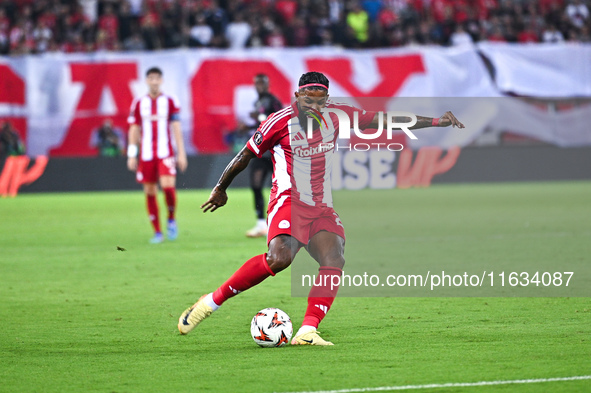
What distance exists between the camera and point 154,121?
12203 mm

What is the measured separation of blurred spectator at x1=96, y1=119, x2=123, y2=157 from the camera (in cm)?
2194

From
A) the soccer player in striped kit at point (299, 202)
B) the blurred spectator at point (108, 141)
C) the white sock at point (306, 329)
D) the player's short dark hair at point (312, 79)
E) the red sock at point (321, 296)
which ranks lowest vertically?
the blurred spectator at point (108, 141)

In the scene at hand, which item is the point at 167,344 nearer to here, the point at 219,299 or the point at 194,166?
the point at 219,299

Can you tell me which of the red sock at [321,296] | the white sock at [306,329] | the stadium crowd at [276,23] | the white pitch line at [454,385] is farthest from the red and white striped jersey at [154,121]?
the stadium crowd at [276,23]

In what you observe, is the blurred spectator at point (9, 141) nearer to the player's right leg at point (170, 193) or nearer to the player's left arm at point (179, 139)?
the player's left arm at point (179, 139)

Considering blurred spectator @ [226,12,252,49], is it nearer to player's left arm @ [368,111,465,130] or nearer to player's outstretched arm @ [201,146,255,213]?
player's left arm @ [368,111,465,130]

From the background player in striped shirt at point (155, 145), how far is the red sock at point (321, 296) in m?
6.36

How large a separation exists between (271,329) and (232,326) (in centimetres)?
87

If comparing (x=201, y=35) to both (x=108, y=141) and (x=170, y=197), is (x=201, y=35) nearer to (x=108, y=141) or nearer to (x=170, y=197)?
(x=108, y=141)

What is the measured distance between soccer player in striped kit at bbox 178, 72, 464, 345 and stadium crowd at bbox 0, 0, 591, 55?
18.2 metres

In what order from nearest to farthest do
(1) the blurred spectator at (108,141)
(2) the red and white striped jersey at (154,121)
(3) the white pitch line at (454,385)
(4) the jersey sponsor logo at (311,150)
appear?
(3) the white pitch line at (454,385) → (4) the jersey sponsor logo at (311,150) → (2) the red and white striped jersey at (154,121) → (1) the blurred spectator at (108,141)

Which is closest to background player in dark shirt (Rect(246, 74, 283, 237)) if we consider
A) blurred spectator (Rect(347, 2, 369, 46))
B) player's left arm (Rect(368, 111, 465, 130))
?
player's left arm (Rect(368, 111, 465, 130))

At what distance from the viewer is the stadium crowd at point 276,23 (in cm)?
2373

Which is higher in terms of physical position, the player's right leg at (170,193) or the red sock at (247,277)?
the red sock at (247,277)
